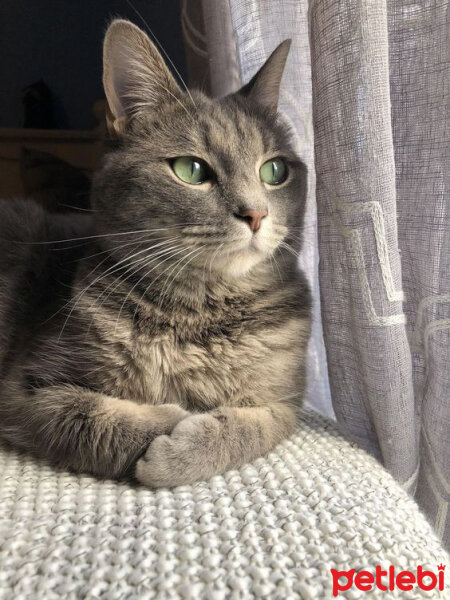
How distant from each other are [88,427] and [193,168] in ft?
1.51

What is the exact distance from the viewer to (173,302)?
2.71 ft

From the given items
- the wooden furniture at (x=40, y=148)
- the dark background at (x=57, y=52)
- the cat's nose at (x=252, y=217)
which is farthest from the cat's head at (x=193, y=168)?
the dark background at (x=57, y=52)

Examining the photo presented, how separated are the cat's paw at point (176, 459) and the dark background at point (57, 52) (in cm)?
272

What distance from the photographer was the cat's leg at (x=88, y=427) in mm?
694

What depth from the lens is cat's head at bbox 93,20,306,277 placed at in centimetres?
77

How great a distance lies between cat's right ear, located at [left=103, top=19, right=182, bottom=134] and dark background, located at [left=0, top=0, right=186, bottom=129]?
2.20 meters

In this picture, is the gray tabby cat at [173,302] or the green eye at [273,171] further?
the green eye at [273,171]

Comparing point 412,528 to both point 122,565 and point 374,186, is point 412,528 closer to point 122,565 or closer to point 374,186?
point 122,565

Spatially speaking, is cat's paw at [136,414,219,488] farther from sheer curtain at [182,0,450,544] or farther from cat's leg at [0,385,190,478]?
sheer curtain at [182,0,450,544]

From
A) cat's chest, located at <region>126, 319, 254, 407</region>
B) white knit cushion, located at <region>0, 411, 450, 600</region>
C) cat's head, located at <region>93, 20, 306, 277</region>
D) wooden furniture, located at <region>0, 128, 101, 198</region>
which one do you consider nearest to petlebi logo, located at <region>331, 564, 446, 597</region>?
white knit cushion, located at <region>0, 411, 450, 600</region>

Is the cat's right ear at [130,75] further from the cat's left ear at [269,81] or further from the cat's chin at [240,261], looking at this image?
the cat's chin at [240,261]

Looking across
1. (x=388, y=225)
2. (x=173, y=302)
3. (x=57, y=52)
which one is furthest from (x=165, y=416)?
(x=57, y=52)

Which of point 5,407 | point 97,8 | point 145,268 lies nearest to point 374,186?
point 145,268

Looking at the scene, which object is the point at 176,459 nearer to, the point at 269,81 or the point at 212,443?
the point at 212,443
